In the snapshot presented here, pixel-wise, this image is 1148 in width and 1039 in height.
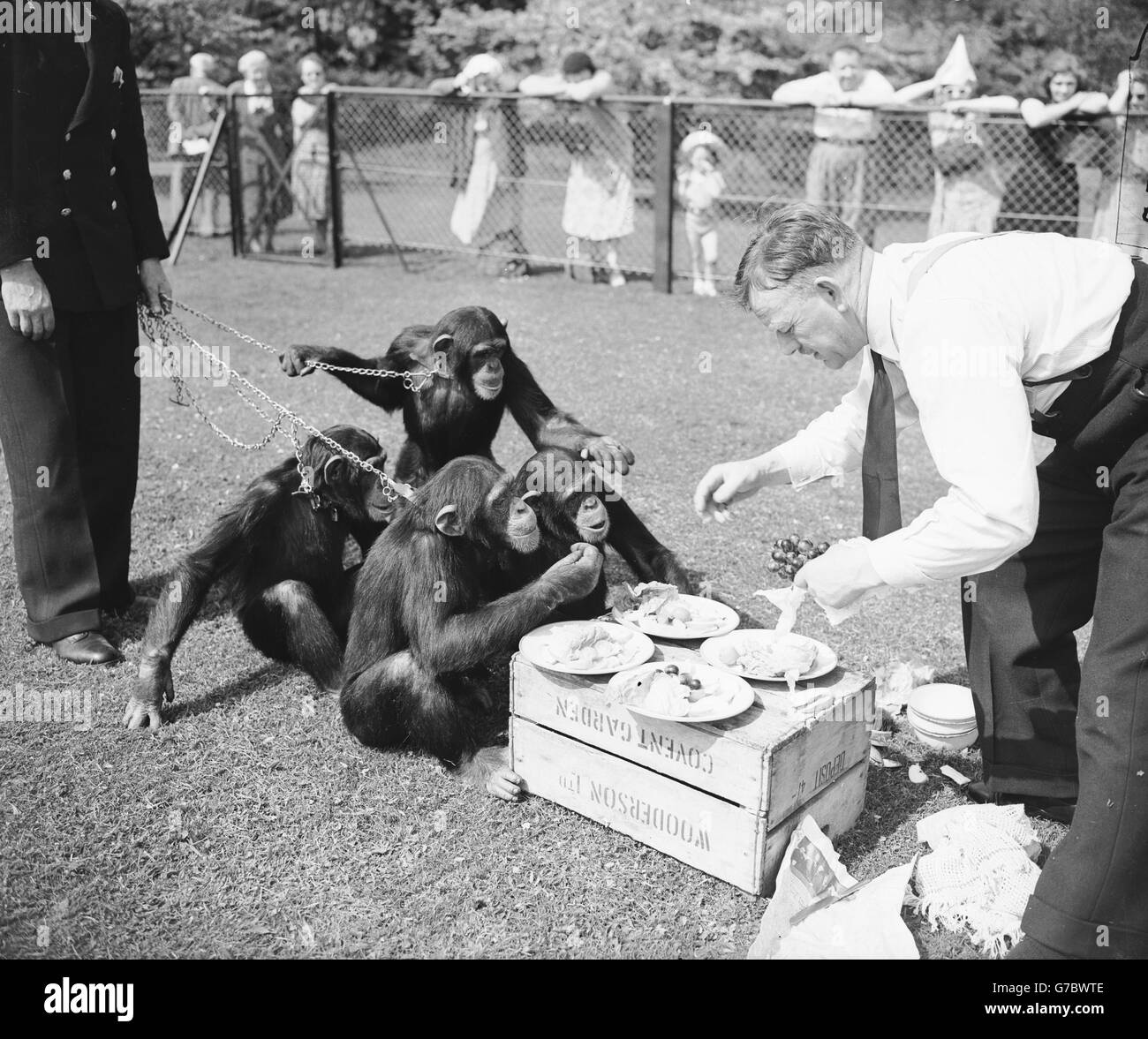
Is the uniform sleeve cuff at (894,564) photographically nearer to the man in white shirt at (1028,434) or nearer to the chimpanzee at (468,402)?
the man in white shirt at (1028,434)

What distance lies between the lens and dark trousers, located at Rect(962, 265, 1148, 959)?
282 cm

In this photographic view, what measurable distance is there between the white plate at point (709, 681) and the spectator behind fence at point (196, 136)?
12850 millimetres

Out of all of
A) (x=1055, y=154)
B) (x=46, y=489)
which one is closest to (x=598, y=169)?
(x=1055, y=154)

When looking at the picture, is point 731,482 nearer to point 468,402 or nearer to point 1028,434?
point 1028,434

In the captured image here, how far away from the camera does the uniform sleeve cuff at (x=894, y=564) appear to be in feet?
9.57

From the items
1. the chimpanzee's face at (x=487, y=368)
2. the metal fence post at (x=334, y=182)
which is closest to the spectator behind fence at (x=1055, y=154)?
the metal fence post at (x=334, y=182)

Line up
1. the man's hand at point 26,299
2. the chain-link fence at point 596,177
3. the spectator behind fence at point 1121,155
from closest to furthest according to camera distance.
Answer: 1. the man's hand at point 26,299
2. the spectator behind fence at point 1121,155
3. the chain-link fence at point 596,177

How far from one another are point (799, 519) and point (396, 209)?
482 inches

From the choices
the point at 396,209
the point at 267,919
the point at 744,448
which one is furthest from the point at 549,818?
the point at 396,209

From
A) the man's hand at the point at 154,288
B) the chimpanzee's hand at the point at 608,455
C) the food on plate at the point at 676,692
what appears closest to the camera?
the food on plate at the point at 676,692

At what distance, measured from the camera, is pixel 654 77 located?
21.2 metres

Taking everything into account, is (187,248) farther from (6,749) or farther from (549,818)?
(549,818)

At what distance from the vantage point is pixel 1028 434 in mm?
2764

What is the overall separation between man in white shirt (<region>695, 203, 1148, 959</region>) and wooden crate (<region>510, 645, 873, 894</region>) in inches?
20.5
